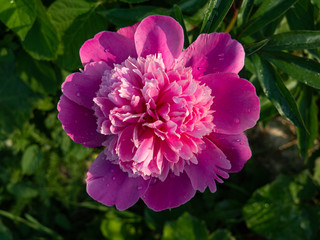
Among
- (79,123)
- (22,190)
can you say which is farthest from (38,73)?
(22,190)

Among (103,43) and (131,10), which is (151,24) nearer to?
(103,43)

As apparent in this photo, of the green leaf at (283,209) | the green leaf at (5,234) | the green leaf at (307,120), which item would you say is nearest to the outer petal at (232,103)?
the green leaf at (307,120)

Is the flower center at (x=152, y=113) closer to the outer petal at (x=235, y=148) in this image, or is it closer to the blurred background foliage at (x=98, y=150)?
the outer petal at (x=235, y=148)

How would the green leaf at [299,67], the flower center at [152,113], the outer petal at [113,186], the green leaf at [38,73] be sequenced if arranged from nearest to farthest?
→ the flower center at [152,113]
the outer petal at [113,186]
the green leaf at [299,67]
the green leaf at [38,73]

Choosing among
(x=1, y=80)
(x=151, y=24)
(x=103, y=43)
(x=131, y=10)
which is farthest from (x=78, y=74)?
(x=1, y=80)

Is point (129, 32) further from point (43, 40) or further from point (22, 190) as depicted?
point (22, 190)

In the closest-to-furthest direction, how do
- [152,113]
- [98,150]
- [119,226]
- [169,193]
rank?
[152,113] < [169,193] < [98,150] < [119,226]
